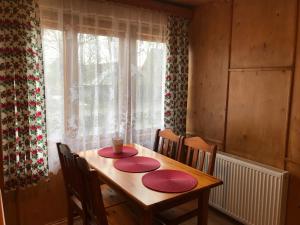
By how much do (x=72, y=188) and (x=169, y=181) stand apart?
81 centimetres

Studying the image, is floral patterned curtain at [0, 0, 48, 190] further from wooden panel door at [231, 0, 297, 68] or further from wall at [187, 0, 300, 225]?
wooden panel door at [231, 0, 297, 68]

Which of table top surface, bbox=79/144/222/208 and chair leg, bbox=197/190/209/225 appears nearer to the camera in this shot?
table top surface, bbox=79/144/222/208

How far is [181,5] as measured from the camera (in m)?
2.92

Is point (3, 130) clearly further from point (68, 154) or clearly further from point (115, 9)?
point (115, 9)

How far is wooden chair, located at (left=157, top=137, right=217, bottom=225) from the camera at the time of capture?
5.80 feet

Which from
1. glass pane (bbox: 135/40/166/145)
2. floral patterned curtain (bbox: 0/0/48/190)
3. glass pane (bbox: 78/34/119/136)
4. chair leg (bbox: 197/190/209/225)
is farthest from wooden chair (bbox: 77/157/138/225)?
glass pane (bbox: 135/40/166/145)

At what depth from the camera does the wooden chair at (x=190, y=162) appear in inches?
69.6

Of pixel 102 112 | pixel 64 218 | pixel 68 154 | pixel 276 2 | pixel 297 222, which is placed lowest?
pixel 64 218

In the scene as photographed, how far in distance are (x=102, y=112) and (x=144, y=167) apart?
89 cm

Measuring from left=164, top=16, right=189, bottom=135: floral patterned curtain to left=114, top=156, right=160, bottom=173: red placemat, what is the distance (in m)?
1.01

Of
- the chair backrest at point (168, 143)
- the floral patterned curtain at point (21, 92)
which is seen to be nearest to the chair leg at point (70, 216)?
the floral patterned curtain at point (21, 92)

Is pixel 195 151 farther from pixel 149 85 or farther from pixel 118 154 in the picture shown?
pixel 149 85

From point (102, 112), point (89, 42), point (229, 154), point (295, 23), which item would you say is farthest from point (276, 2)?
point (102, 112)

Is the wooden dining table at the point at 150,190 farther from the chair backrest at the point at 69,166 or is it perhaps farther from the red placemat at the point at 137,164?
the chair backrest at the point at 69,166
